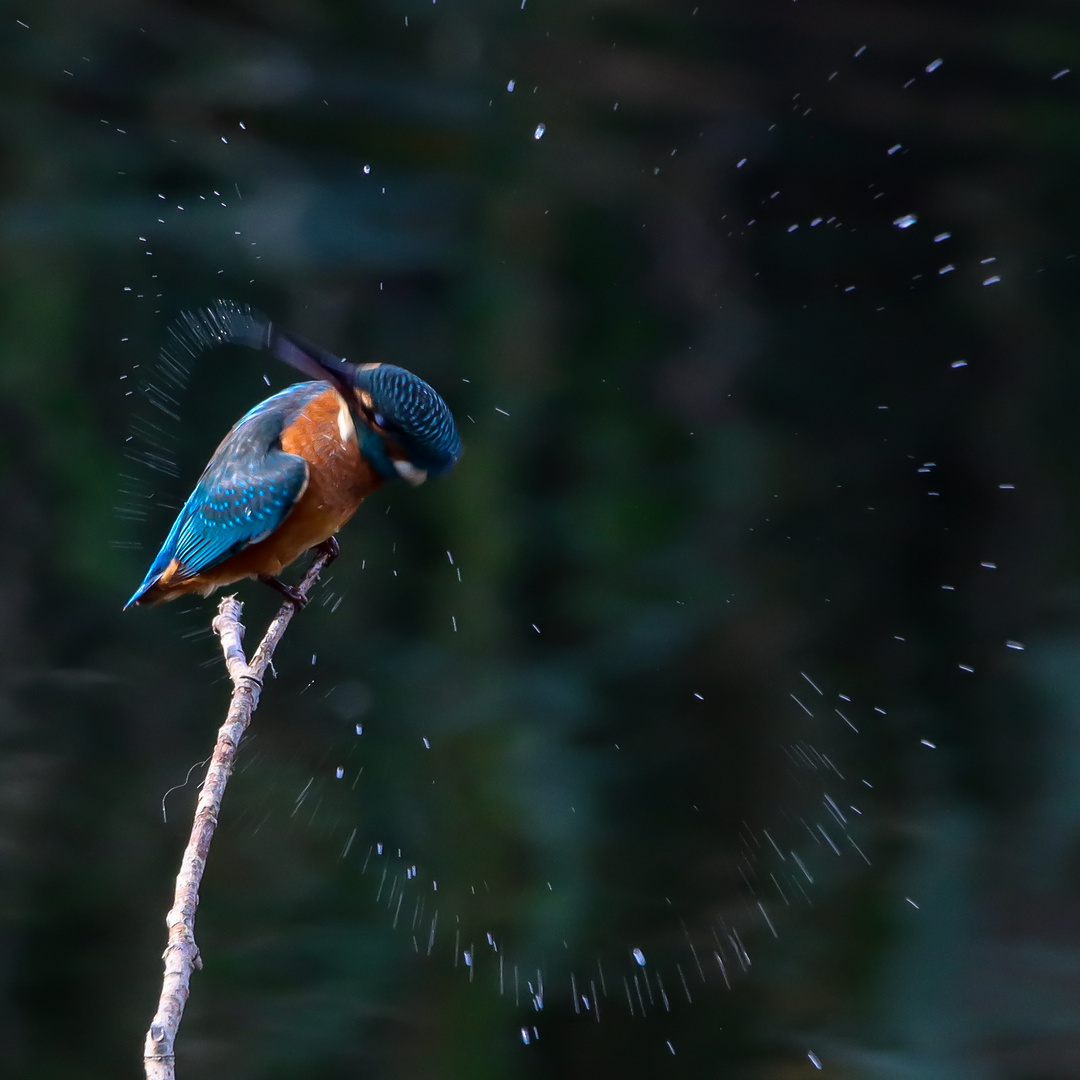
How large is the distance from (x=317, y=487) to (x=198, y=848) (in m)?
0.63

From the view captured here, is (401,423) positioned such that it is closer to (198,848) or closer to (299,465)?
(299,465)

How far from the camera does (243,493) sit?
1.50m

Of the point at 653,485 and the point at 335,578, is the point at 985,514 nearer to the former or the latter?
the point at 653,485

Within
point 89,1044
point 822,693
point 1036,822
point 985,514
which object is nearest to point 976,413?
point 985,514

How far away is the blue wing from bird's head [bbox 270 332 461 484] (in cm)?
11

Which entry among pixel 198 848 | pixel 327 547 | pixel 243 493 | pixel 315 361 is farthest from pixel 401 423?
pixel 198 848

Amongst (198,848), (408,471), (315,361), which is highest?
(315,361)

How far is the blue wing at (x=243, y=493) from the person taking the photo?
148 centimetres

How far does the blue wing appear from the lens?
58.2 inches

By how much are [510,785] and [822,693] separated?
732mm

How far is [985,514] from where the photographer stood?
104 inches

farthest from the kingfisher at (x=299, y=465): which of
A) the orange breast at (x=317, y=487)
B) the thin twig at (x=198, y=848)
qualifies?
the thin twig at (x=198, y=848)

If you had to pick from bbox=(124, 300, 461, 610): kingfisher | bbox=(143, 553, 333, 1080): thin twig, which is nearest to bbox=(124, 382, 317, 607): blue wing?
bbox=(124, 300, 461, 610): kingfisher

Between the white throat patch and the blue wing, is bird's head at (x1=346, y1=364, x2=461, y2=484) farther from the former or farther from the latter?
the blue wing
